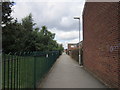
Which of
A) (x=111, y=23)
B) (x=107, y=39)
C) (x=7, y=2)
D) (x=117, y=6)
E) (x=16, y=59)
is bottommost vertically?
(x=16, y=59)

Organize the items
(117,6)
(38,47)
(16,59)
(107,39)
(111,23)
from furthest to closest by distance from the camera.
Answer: (38,47), (107,39), (111,23), (117,6), (16,59)

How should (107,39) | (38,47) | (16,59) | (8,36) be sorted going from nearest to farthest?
(16,59) → (107,39) → (8,36) → (38,47)

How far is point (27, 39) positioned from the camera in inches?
1372

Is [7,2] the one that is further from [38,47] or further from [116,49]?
[116,49]

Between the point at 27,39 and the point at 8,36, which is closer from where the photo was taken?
the point at 8,36

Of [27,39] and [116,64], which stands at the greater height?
[27,39]

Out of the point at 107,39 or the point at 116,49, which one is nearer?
the point at 116,49

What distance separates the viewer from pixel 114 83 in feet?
22.0

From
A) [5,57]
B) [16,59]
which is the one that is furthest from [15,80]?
[5,57]

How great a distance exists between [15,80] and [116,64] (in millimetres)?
4222

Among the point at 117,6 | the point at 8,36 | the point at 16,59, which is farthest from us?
the point at 8,36

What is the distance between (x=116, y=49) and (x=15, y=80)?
4.30 metres

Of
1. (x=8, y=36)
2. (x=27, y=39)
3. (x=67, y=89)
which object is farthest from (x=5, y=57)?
(x=27, y=39)

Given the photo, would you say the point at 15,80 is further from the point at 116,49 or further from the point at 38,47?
the point at 38,47
